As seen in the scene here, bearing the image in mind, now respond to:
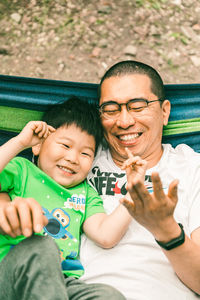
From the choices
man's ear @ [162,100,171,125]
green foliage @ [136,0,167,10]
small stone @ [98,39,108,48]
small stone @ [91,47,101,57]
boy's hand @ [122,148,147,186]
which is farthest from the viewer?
green foliage @ [136,0,167,10]

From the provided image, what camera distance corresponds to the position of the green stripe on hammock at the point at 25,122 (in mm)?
2639

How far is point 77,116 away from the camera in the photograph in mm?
2371

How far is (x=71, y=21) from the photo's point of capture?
223 inches

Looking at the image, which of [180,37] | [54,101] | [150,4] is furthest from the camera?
[150,4]

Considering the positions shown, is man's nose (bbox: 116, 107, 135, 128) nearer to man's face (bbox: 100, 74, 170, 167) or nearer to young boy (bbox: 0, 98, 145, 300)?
man's face (bbox: 100, 74, 170, 167)

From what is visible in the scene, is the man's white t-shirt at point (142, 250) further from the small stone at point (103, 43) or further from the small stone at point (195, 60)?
the small stone at point (103, 43)

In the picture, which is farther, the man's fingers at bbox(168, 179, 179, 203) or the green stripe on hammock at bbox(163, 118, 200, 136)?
the green stripe on hammock at bbox(163, 118, 200, 136)

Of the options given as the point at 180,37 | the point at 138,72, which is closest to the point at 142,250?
the point at 138,72

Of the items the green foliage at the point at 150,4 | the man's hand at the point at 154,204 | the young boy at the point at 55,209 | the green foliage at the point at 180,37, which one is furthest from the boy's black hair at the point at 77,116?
the green foliage at the point at 150,4

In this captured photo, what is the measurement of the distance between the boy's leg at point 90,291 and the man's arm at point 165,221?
33 cm

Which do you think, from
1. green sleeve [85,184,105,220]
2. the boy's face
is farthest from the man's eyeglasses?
green sleeve [85,184,105,220]

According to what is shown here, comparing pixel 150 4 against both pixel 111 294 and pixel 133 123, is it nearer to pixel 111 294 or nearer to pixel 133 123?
pixel 133 123

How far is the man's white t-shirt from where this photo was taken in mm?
1758

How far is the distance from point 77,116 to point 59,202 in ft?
2.14
